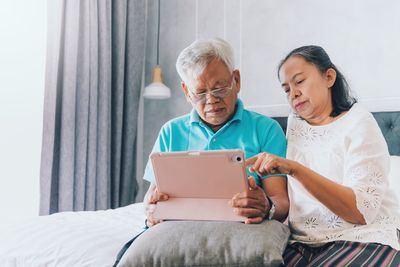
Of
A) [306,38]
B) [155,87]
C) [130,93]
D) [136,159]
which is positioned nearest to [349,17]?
[306,38]

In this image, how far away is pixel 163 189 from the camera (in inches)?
43.0

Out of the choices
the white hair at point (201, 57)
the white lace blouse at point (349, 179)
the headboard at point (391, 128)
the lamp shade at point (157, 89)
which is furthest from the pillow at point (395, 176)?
the lamp shade at point (157, 89)

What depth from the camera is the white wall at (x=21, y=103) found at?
2217 mm

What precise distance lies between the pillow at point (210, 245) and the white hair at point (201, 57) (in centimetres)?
51

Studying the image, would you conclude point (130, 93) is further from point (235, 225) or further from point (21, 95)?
point (235, 225)

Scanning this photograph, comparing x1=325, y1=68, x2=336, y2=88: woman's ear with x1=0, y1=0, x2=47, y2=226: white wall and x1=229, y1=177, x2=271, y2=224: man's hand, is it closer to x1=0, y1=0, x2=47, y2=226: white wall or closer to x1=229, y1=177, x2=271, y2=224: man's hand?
x1=229, y1=177, x2=271, y2=224: man's hand

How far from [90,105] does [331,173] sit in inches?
69.5

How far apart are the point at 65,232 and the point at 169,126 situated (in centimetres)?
50

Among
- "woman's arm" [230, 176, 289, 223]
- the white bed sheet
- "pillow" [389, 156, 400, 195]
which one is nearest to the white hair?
"woman's arm" [230, 176, 289, 223]

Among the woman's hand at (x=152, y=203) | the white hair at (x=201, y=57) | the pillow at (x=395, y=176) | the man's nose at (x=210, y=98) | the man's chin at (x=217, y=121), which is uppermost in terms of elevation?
the white hair at (x=201, y=57)

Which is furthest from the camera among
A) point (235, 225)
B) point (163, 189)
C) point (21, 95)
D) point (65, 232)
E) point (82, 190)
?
point (82, 190)

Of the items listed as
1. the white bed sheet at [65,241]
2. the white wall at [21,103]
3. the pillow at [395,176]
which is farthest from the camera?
the white wall at [21,103]

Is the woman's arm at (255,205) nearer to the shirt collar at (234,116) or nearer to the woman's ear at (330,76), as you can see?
the shirt collar at (234,116)

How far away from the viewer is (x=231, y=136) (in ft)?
4.37
